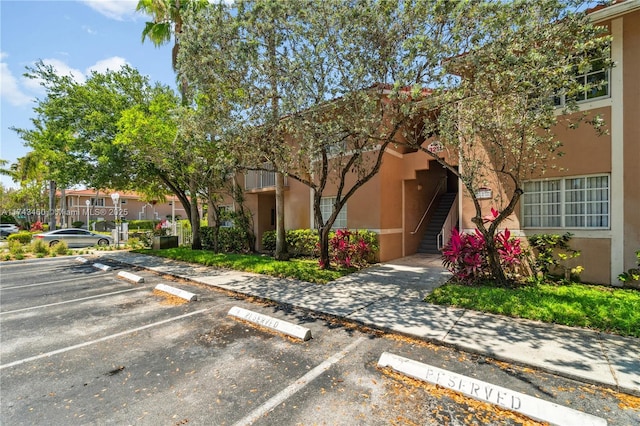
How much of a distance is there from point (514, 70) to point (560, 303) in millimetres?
4869

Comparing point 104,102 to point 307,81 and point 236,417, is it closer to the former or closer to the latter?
point 307,81

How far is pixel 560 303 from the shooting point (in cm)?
600

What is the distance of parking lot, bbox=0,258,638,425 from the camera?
3180 millimetres

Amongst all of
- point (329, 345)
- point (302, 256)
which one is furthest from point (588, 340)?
point (302, 256)

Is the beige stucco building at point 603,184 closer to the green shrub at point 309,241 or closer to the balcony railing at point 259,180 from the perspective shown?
the green shrub at point 309,241

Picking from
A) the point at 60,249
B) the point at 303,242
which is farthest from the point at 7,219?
the point at 303,242

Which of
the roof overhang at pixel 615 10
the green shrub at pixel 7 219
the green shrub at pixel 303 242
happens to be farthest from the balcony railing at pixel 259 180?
the green shrub at pixel 7 219

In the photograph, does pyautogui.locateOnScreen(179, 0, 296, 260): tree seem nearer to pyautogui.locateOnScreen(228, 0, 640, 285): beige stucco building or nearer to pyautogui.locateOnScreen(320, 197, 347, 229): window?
pyautogui.locateOnScreen(320, 197, 347, 229): window

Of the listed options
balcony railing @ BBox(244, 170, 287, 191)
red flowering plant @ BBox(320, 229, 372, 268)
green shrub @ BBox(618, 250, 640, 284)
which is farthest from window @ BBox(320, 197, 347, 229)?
green shrub @ BBox(618, 250, 640, 284)

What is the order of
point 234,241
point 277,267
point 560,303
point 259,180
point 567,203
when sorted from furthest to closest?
point 234,241 < point 259,180 < point 277,267 < point 567,203 < point 560,303

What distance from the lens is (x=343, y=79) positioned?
779 cm

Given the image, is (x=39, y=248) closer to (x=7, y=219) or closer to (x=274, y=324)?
(x=274, y=324)

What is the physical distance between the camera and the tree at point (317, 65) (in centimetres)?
705

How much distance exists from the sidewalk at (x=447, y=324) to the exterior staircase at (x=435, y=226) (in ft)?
13.5
